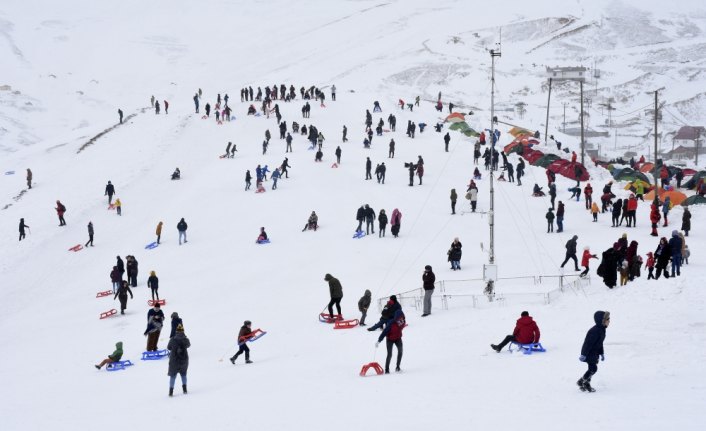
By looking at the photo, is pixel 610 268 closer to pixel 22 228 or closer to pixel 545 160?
pixel 545 160

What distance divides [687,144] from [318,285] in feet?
211

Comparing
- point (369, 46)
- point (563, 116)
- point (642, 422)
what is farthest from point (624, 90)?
point (642, 422)

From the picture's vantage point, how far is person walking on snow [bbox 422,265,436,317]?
61.4 ft

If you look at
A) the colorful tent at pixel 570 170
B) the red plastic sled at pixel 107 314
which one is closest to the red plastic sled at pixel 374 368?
the red plastic sled at pixel 107 314

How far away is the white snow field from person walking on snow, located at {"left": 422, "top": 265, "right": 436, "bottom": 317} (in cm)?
66

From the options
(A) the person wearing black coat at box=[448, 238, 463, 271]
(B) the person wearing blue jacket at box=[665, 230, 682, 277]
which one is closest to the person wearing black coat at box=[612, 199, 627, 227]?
(A) the person wearing black coat at box=[448, 238, 463, 271]

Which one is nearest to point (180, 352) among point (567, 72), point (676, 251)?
point (676, 251)

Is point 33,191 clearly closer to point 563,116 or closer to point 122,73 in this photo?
point 563,116

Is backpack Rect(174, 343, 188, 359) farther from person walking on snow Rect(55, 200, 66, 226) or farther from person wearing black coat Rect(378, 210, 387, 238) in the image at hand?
person walking on snow Rect(55, 200, 66, 226)

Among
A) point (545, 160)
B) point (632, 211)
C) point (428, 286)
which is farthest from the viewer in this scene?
point (545, 160)

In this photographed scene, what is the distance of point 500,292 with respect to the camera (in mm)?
20391

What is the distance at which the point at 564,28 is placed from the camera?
9825 cm

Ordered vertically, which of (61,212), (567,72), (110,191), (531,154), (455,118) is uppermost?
(567,72)

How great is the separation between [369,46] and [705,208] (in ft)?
236
